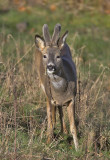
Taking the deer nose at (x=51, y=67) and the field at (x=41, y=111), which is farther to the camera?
the deer nose at (x=51, y=67)

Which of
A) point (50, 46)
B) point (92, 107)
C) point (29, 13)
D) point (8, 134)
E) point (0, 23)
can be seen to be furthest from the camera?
point (29, 13)

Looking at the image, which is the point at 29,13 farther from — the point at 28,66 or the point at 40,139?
the point at 40,139

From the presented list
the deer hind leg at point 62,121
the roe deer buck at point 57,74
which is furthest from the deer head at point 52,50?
the deer hind leg at point 62,121

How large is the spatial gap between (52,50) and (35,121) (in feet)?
3.63

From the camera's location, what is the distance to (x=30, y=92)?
793 centimetres

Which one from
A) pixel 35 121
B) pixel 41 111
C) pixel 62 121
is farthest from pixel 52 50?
pixel 41 111

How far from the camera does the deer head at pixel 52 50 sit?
6070 mm

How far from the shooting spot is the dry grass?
5.75 metres

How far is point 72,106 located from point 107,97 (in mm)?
2415

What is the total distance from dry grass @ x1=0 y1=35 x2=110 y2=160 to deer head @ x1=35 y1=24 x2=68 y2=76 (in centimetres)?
52

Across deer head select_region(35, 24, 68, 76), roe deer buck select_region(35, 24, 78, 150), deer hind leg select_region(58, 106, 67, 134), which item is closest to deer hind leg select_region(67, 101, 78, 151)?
roe deer buck select_region(35, 24, 78, 150)

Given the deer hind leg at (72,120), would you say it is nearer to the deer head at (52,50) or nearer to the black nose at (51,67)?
the deer head at (52,50)

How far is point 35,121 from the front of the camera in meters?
6.65

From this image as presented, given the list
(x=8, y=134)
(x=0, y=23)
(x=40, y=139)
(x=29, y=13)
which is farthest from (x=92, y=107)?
(x=29, y=13)
